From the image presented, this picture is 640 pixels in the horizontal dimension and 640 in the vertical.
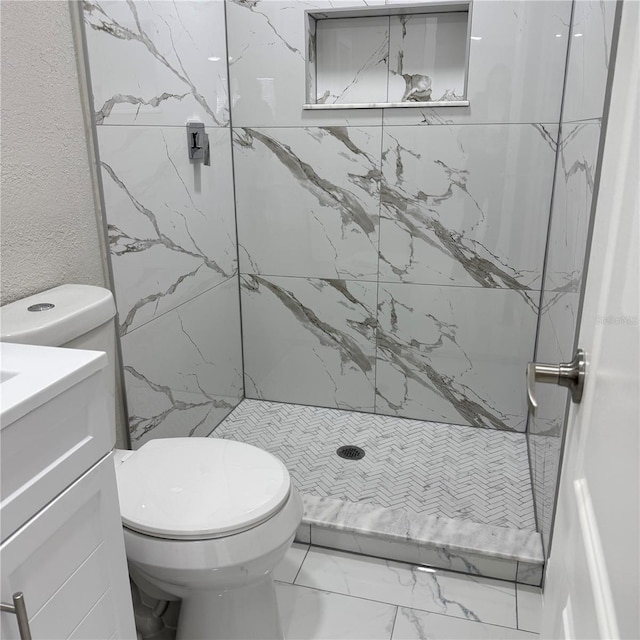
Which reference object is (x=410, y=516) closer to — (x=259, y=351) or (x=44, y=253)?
(x=259, y=351)

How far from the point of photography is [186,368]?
7.17 ft

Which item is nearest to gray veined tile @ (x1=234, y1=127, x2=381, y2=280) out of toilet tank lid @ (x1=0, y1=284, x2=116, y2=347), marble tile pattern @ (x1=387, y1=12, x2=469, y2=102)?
marble tile pattern @ (x1=387, y1=12, x2=469, y2=102)

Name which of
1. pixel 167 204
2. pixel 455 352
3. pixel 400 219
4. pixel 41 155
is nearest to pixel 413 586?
pixel 455 352

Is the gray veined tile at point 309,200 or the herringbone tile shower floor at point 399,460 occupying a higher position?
the gray veined tile at point 309,200

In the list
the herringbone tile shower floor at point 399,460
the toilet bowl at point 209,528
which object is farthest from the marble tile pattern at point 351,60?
the toilet bowl at point 209,528

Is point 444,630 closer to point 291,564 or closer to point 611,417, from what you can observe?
point 291,564

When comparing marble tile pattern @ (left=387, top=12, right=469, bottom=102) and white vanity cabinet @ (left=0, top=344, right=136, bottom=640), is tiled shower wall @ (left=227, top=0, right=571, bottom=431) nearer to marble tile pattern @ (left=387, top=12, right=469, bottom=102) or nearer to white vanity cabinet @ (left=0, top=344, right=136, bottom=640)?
marble tile pattern @ (left=387, top=12, right=469, bottom=102)

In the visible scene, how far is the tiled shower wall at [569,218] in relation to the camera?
1.28 m

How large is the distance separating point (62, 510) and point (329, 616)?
100cm

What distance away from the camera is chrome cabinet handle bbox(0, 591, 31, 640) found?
0.74m

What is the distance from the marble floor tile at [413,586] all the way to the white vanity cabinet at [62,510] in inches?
32.7

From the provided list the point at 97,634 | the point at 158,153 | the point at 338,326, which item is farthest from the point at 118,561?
the point at 338,326

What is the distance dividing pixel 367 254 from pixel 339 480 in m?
0.89

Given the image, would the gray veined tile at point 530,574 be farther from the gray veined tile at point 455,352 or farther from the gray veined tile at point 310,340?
the gray veined tile at point 310,340
